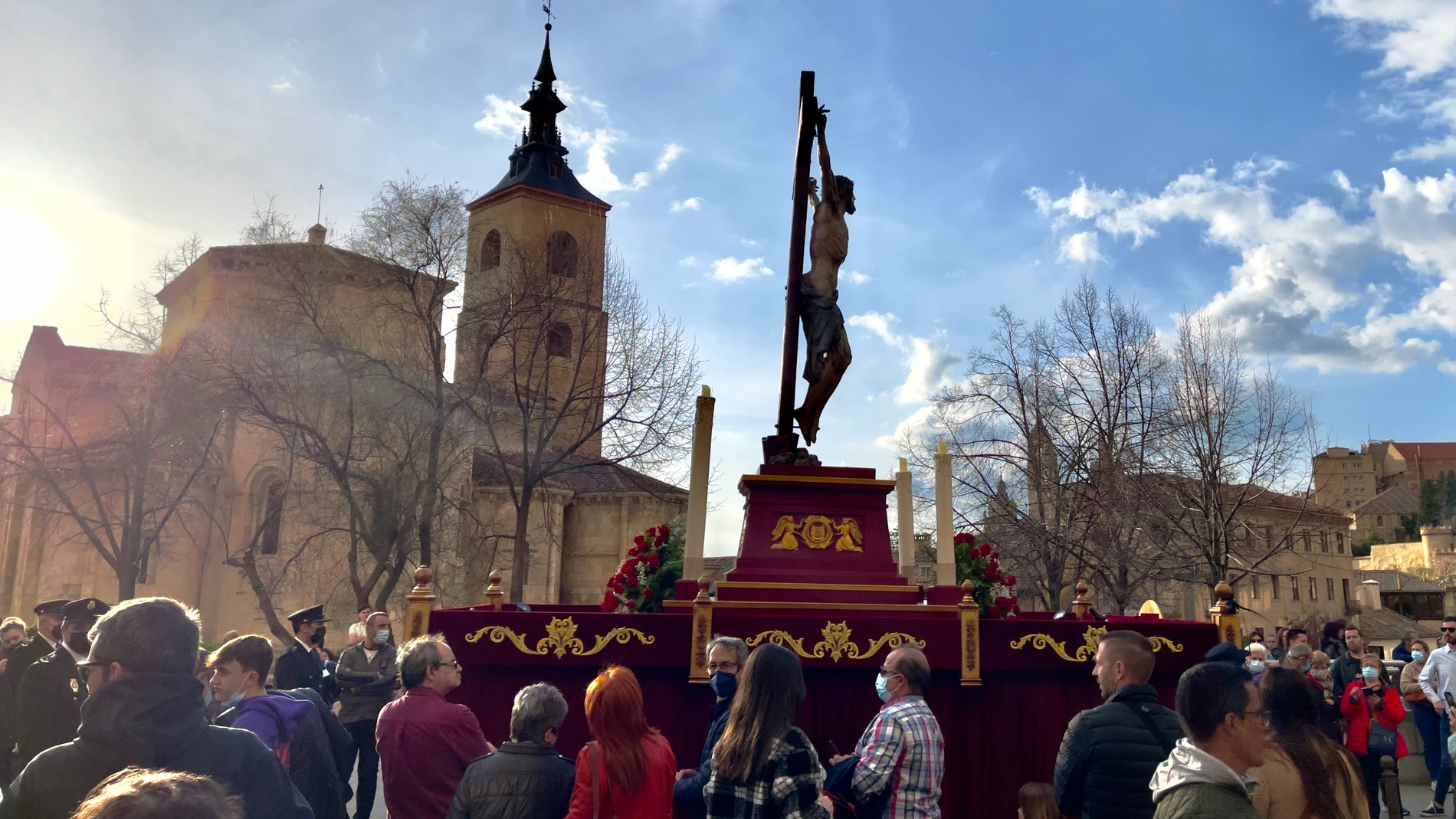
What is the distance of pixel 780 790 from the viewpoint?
343 cm

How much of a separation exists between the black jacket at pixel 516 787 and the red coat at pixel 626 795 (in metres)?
0.07

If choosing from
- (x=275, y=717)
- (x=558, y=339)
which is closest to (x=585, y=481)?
(x=558, y=339)

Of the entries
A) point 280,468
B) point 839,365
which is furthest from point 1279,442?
point 280,468

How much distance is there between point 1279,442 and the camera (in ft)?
73.3

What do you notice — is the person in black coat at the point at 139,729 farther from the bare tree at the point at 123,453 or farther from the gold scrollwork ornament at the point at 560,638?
the bare tree at the point at 123,453

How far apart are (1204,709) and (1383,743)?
6671 mm

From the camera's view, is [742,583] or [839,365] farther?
[839,365]

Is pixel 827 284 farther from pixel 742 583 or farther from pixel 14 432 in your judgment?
pixel 14 432

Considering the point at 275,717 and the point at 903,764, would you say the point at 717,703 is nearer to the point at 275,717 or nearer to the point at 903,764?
the point at 903,764

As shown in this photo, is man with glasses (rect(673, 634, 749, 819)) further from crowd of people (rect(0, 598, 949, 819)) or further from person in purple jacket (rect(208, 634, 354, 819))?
person in purple jacket (rect(208, 634, 354, 819))

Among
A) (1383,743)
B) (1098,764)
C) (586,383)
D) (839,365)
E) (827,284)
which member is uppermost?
(586,383)

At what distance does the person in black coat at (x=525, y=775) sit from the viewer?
3.67 meters

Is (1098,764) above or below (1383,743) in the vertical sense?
above

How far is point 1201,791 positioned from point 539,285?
66.2 ft
